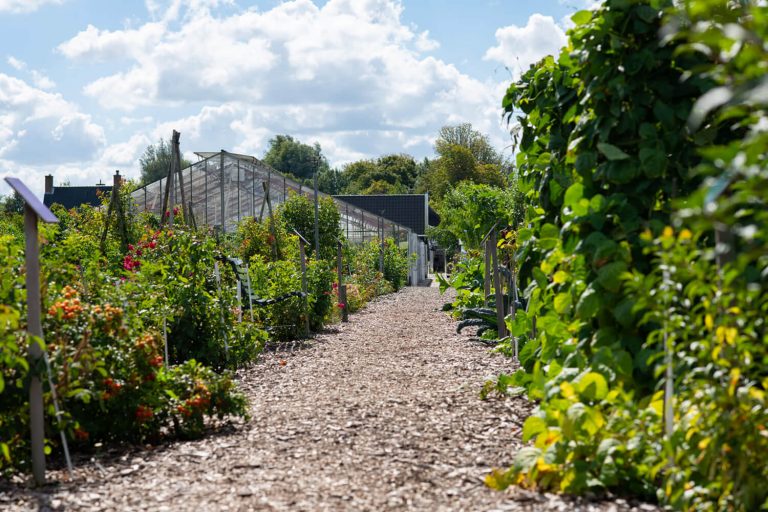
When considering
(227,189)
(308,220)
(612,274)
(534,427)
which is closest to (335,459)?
(534,427)

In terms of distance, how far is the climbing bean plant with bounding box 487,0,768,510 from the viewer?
290 cm

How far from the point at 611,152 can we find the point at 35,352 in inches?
119

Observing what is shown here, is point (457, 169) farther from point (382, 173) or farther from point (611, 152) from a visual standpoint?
point (611, 152)

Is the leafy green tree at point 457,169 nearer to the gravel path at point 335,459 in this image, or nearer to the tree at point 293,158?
the tree at point 293,158

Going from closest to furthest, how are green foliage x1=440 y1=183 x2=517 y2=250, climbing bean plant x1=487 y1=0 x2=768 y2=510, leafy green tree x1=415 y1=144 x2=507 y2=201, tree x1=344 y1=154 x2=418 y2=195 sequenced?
1. climbing bean plant x1=487 y1=0 x2=768 y2=510
2. green foliage x1=440 y1=183 x2=517 y2=250
3. leafy green tree x1=415 y1=144 x2=507 y2=201
4. tree x1=344 y1=154 x2=418 y2=195

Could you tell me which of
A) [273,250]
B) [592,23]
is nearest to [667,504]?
[592,23]

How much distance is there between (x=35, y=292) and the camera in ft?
13.2

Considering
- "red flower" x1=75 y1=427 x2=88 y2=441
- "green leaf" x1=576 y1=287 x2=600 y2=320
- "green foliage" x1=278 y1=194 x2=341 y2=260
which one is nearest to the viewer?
"green leaf" x1=576 y1=287 x2=600 y2=320

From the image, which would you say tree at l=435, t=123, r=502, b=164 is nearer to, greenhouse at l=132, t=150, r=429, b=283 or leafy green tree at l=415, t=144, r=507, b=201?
leafy green tree at l=415, t=144, r=507, b=201

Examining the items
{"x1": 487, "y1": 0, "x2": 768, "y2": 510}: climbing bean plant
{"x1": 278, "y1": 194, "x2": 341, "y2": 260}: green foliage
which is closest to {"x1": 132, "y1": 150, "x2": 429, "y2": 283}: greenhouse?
{"x1": 278, "y1": 194, "x2": 341, "y2": 260}: green foliage

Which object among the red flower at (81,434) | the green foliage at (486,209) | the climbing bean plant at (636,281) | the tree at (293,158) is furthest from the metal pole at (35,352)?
the tree at (293,158)

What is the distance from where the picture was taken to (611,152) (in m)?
3.94

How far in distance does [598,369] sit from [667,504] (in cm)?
76

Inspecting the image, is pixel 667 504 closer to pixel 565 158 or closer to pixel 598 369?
pixel 598 369
